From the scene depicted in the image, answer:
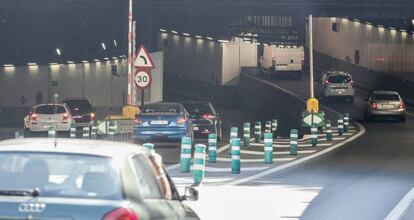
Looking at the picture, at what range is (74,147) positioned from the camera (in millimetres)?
7637

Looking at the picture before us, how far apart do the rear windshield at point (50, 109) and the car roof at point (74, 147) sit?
3201 centimetres

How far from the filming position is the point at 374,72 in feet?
245

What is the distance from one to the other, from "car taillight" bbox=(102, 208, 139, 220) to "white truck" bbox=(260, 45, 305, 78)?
212 feet

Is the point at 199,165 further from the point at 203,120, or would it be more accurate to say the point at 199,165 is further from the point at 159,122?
the point at 203,120

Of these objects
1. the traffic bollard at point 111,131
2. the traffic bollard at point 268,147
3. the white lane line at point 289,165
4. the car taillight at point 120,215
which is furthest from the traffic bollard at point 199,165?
the car taillight at point 120,215

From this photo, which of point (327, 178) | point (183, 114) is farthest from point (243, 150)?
point (327, 178)

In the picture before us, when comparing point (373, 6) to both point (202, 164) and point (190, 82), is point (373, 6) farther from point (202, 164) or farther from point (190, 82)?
point (202, 164)

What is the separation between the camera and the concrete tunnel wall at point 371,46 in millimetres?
71312

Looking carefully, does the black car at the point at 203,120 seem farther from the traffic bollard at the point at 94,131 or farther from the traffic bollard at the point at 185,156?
the traffic bollard at the point at 185,156

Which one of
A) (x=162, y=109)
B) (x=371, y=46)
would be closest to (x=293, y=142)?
(x=162, y=109)

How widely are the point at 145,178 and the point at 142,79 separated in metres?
23.6

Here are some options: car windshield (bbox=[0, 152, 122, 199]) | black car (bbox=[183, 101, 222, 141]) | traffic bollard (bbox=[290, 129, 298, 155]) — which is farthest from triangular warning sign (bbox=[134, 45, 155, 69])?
car windshield (bbox=[0, 152, 122, 199])

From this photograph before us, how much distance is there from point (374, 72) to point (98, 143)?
67.7 meters

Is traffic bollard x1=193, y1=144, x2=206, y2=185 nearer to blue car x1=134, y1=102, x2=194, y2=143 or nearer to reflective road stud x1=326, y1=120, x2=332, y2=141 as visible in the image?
blue car x1=134, y1=102, x2=194, y2=143
